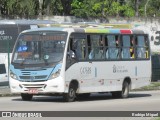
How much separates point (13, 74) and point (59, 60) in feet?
6.35

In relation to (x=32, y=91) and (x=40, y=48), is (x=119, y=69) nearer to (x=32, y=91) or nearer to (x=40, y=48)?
(x=40, y=48)

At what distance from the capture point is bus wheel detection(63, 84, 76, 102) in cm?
→ 2567

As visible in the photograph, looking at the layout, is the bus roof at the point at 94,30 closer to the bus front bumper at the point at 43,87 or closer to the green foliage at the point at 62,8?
the bus front bumper at the point at 43,87

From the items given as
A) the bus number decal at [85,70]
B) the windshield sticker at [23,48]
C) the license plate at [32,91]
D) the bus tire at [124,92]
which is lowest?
the bus tire at [124,92]

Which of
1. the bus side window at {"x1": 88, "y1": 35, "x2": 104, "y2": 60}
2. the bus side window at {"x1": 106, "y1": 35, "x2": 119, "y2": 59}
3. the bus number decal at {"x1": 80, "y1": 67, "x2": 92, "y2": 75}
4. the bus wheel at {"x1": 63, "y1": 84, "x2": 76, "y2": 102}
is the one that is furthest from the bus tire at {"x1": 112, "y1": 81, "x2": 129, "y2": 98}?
the bus wheel at {"x1": 63, "y1": 84, "x2": 76, "y2": 102}

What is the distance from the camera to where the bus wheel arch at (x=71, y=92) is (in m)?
25.7

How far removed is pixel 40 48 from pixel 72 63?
1321 mm

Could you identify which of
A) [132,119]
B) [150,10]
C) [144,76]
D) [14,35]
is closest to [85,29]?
[144,76]

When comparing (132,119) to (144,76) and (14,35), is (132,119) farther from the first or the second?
(14,35)

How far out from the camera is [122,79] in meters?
29.2

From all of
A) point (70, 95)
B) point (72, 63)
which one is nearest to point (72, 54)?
point (72, 63)

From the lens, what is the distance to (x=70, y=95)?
25812mm

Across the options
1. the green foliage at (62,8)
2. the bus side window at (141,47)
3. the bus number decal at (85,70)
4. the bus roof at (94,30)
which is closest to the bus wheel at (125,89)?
the bus side window at (141,47)

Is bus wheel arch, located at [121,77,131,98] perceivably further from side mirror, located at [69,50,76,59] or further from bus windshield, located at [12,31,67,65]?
bus windshield, located at [12,31,67,65]
